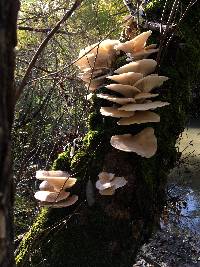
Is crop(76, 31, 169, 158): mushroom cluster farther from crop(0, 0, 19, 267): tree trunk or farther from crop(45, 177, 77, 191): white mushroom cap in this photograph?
crop(0, 0, 19, 267): tree trunk

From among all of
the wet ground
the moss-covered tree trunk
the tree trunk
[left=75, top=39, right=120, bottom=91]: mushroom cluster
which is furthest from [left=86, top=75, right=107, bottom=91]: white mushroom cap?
the wet ground

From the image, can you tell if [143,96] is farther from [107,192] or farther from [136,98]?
[107,192]

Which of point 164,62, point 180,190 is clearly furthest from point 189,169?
point 164,62

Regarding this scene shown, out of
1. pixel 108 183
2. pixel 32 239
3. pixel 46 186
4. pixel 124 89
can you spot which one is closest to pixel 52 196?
pixel 46 186

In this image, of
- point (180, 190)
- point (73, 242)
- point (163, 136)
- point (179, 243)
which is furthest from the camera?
point (180, 190)

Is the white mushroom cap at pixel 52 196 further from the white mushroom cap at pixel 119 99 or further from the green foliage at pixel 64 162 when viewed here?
the white mushroom cap at pixel 119 99

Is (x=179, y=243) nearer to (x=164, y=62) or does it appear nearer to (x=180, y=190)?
(x=180, y=190)

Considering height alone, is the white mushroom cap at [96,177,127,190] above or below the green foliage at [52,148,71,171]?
above
